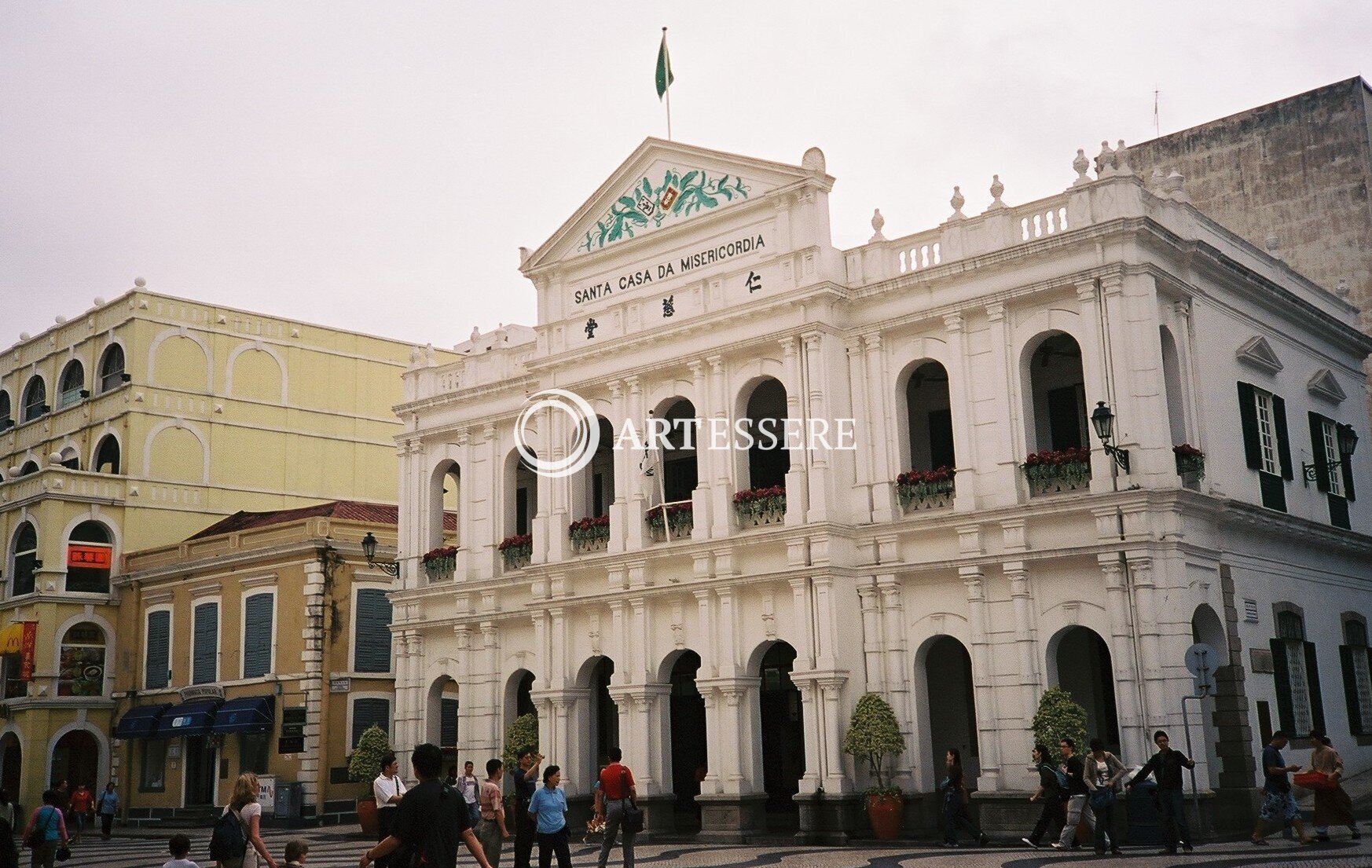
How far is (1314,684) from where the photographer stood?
26.0 m

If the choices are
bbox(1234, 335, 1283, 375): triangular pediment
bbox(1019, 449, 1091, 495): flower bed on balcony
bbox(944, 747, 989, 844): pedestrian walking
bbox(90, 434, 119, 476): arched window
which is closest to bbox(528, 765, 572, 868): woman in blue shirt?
bbox(944, 747, 989, 844): pedestrian walking

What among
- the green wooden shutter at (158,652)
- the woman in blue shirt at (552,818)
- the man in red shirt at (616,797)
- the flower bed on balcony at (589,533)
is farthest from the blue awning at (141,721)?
the woman in blue shirt at (552,818)

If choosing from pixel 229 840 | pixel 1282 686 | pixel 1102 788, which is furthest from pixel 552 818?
pixel 1282 686

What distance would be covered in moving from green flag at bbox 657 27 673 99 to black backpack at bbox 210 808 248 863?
20753 millimetres

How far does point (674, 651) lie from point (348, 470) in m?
23.8

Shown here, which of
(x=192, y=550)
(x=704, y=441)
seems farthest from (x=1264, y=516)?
(x=192, y=550)

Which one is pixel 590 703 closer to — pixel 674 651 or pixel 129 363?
pixel 674 651

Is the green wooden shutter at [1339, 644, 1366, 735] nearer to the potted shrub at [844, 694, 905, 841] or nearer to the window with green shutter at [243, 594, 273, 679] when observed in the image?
the potted shrub at [844, 694, 905, 841]

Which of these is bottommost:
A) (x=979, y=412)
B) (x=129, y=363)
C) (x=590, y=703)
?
(x=590, y=703)

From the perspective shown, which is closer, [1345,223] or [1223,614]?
[1223,614]

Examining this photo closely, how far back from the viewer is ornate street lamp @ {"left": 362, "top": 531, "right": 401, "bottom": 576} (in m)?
31.5

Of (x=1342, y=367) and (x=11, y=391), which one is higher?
(x=11, y=391)

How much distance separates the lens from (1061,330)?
2395 centimetres

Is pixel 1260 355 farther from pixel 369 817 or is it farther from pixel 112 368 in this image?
pixel 112 368
